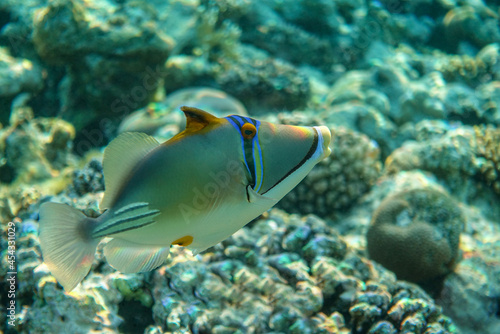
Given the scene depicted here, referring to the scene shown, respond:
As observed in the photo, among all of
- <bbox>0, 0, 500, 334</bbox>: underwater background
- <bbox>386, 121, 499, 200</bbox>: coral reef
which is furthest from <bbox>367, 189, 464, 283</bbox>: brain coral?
<bbox>386, 121, 499, 200</bbox>: coral reef

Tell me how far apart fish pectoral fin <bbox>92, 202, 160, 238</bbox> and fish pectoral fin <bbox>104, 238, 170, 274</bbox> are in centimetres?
8

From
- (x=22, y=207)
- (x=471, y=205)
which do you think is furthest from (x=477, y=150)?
(x=22, y=207)

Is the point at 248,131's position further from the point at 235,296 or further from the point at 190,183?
the point at 235,296

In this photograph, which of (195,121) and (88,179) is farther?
(88,179)

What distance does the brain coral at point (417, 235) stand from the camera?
11.5 ft

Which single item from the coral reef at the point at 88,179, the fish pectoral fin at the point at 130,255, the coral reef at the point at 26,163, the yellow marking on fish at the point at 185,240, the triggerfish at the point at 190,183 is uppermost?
the triggerfish at the point at 190,183

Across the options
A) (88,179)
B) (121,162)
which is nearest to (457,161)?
(88,179)

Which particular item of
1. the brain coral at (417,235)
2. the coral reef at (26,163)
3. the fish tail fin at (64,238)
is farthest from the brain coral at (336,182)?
the fish tail fin at (64,238)

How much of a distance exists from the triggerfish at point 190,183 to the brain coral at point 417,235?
2827 mm

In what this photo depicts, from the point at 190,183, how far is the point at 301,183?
11.7ft

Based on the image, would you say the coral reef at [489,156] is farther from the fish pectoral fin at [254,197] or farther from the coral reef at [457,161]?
the fish pectoral fin at [254,197]

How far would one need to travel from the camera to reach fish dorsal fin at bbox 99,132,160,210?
1.16 metres

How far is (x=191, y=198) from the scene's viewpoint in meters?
1.12

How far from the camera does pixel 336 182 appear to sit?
4.56 m
